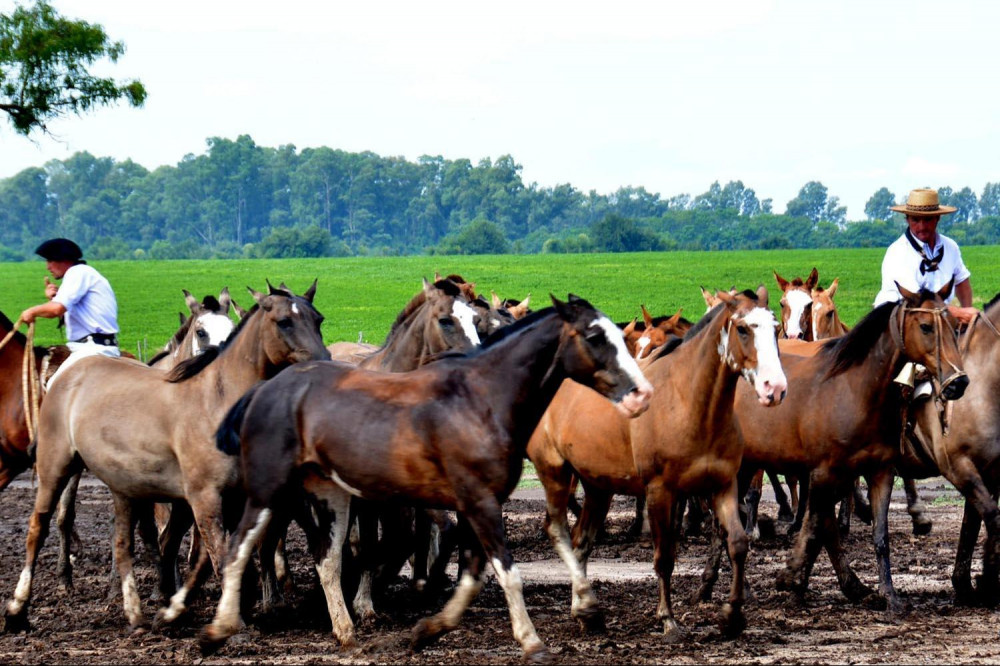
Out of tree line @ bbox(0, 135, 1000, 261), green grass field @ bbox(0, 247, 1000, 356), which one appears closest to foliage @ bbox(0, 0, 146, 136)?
green grass field @ bbox(0, 247, 1000, 356)

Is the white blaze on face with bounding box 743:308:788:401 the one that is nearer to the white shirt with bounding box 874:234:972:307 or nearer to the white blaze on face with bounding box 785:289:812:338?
the white shirt with bounding box 874:234:972:307

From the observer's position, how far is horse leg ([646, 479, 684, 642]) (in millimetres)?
8305

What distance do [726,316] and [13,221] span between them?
13265 centimetres

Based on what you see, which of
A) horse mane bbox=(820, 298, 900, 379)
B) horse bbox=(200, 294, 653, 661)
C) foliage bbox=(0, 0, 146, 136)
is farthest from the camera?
foliage bbox=(0, 0, 146, 136)

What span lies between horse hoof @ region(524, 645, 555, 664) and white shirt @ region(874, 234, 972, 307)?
4.43 metres

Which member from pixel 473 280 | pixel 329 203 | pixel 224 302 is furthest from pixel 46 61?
pixel 329 203

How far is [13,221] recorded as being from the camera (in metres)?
130

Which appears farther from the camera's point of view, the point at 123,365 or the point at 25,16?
the point at 25,16

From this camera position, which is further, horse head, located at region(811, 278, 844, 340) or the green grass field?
the green grass field

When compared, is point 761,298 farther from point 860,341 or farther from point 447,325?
point 447,325

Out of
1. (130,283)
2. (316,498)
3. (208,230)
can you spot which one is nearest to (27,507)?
(316,498)

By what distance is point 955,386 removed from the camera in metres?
→ 8.61

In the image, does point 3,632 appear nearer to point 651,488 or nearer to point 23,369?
point 23,369

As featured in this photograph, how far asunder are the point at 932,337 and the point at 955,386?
42 centimetres
